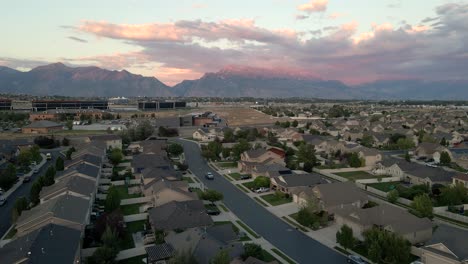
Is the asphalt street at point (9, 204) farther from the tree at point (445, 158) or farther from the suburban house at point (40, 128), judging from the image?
the tree at point (445, 158)

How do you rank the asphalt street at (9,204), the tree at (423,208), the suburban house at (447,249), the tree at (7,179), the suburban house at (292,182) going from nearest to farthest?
the suburban house at (447,249), the asphalt street at (9,204), the tree at (423,208), the suburban house at (292,182), the tree at (7,179)

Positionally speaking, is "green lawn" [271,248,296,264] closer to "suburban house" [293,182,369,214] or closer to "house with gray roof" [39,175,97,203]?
"suburban house" [293,182,369,214]

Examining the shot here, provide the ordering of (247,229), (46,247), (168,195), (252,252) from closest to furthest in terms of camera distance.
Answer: (46,247) < (252,252) < (247,229) < (168,195)

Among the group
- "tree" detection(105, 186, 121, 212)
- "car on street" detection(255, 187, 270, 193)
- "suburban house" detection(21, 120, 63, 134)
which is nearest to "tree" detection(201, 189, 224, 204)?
"car on street" detection(255, 187, 270, 193)

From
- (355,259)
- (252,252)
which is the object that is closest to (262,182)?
(355,259)

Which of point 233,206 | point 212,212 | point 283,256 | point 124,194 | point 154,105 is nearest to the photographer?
point 283,256

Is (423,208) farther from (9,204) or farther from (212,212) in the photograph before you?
(9,204)

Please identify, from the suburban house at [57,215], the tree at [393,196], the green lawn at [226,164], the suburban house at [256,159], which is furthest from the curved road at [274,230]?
the suburban house at [57,215]
